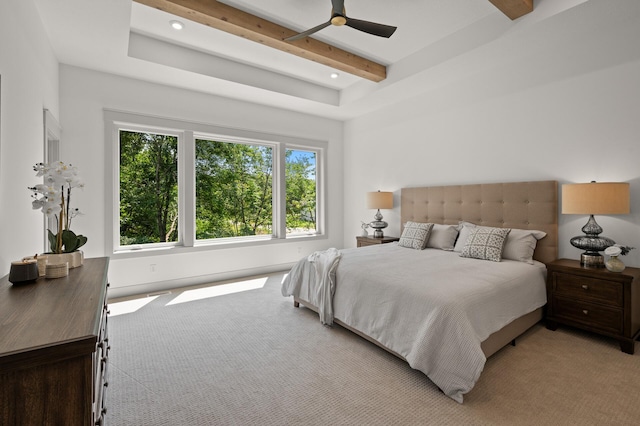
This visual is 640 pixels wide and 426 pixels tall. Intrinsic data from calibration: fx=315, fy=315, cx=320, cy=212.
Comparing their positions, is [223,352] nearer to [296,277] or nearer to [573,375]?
[296,277]

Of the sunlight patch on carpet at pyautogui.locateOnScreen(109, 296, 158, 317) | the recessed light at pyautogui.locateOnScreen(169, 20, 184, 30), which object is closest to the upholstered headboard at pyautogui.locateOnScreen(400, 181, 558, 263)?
the recessed light at pyautogui.locateOnScreen(169, 20, 184, 30)

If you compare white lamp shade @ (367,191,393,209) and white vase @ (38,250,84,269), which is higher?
white lamp shade @ (367,191,393,209)

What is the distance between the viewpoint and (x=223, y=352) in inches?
99.6

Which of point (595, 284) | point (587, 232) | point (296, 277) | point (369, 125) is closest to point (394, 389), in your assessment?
point (296, 277)

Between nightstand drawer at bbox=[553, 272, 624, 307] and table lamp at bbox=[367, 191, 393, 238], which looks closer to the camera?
nightstand drawer at bbox=[553, 272, 624, 307]

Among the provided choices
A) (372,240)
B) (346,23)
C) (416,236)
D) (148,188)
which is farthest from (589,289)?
(148,188)

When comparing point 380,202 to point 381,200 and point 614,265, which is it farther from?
point 614,265

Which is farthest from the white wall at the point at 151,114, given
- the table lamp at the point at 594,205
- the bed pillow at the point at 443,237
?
the table lamp at the point at 594,205

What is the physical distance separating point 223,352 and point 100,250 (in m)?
2.27

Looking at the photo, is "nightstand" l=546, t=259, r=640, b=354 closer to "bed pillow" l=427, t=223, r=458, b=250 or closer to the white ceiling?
"bed pillow" l=427, t=223, r=458, b=250

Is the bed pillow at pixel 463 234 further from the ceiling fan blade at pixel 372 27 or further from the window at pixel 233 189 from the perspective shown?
the window at pixel 233 189

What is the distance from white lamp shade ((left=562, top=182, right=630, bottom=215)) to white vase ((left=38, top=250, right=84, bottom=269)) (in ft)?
12.6

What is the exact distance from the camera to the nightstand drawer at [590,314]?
8.31 ft

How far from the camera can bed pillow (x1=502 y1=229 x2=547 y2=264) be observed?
10.4ft
